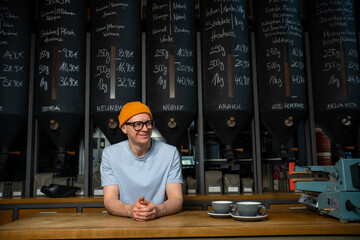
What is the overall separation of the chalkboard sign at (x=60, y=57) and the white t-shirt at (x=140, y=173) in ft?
4.51

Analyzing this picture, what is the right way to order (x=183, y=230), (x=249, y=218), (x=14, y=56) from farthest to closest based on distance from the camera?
(x=14, y=56), (x=249, y=218), (x=183, y=230)

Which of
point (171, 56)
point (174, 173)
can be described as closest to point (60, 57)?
point (171, 56)

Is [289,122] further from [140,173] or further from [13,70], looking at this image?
[13,70]

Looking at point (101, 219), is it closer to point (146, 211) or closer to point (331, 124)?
point (146, 211)

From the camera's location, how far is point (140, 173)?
6.20 feet

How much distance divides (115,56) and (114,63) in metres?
0.07

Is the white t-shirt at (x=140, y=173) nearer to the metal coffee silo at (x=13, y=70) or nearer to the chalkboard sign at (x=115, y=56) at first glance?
the chalkboard sign at (x=115, y=56)

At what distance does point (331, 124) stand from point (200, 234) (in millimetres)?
2431

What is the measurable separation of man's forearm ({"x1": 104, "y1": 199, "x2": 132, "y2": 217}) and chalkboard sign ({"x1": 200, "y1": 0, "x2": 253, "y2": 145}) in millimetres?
1636


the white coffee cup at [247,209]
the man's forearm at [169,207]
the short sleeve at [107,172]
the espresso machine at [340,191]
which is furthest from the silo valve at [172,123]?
the white coffee cup at [247,209]

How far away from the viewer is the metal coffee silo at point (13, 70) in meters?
3.09

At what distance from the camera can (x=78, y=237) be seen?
1.25 m

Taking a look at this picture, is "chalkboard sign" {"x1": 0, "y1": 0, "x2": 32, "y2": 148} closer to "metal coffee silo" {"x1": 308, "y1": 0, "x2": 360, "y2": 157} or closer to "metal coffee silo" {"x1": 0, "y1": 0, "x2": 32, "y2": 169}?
"metal coffee silo" {"x1": 0, "y1": 0, "x2": 32, "y2": 169}

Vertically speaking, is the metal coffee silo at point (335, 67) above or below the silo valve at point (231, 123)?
above
